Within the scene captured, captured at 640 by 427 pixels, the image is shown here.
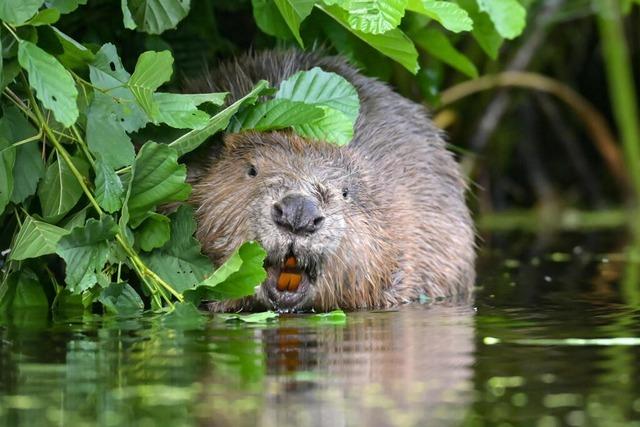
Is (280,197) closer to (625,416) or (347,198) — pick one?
(347,198)

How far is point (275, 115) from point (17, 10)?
3.44ft

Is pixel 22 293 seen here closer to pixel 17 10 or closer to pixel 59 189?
pixel 59 189

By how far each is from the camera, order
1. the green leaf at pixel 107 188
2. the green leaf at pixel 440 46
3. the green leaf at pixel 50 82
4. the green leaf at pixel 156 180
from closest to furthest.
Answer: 1. the green leaf at pixel 50 82
2. the green leaf at pixel 107 188
3. the green leaf at pixel 156 180
4. the green leaf at pixel 440 46

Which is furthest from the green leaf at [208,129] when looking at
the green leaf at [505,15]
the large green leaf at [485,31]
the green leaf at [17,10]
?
the large green leaf at [485,31]

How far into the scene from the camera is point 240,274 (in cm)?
415

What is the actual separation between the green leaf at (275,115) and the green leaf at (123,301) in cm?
71

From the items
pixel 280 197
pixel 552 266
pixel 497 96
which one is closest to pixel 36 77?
pixel 280 197

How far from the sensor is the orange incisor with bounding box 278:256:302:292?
469 cm

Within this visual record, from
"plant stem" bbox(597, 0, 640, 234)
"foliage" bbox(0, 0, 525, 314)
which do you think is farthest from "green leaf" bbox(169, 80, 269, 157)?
"plant stem" bbox(597, 0, 640, 234)

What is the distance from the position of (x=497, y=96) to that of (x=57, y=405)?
7.37 meters

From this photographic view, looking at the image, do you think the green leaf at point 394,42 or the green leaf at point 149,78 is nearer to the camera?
the green leaf at point 149,78

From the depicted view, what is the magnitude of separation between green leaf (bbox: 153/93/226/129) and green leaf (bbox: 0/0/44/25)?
20.8 inches

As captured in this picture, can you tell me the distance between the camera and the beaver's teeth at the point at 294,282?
186 inches

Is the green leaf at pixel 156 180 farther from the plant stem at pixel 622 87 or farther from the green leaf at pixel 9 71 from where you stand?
the plant stem at pixel 622 87
